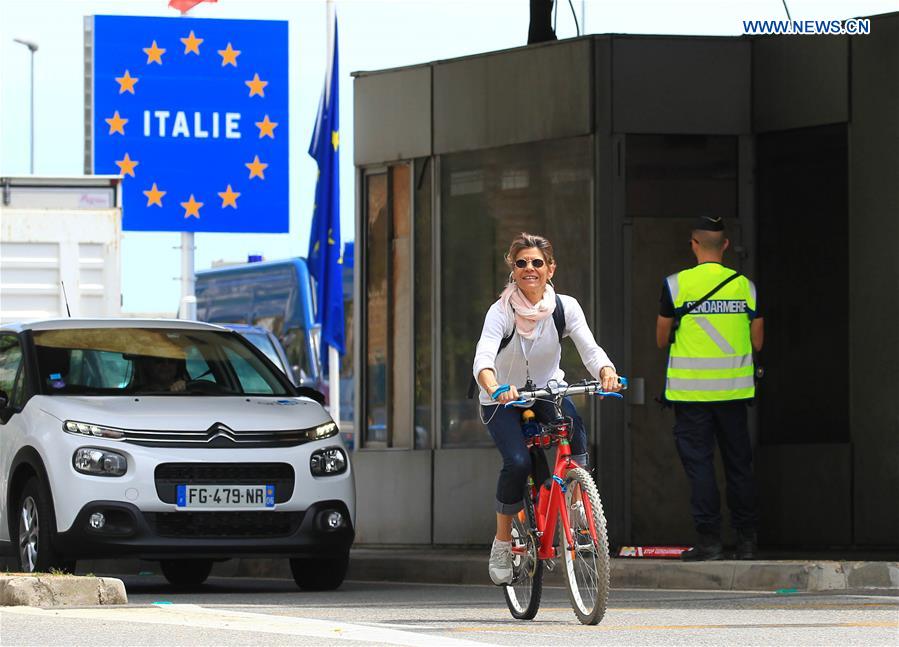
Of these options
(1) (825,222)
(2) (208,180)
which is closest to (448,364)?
(1) (825,222)

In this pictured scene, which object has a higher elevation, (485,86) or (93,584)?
(485,86)

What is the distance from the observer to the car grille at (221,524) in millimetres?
11742

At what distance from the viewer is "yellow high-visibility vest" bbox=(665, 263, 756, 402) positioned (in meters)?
12.4

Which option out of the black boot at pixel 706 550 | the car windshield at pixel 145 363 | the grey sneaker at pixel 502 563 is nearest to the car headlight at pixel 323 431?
the car windshield at pixel 145 363

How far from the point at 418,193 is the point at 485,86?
1.03 m

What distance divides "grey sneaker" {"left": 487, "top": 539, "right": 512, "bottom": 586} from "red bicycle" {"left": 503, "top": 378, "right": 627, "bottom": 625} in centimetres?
4

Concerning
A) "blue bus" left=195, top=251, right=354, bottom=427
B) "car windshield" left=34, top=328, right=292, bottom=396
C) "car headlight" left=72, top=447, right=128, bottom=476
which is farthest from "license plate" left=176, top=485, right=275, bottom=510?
"blue bus" left=195, top=251, right=354, bottom=427

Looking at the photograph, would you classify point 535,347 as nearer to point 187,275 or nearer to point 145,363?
point 145,363

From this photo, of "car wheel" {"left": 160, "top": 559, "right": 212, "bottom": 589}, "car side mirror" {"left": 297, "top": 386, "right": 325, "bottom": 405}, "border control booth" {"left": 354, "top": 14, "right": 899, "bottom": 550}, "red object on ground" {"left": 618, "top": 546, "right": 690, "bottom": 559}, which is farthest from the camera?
"border control booth" {"left": 354, "top": 14, "right": 899, "bottom": 550}

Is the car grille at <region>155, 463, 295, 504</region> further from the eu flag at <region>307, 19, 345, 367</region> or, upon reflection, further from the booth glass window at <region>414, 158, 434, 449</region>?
the eu flag at <region>307, 19, 345, 367</region>

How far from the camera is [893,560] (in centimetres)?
1244

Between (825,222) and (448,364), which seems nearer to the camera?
(825,222)

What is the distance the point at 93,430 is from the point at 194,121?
33.7 feet

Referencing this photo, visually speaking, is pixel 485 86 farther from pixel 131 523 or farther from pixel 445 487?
pixel 131 523
